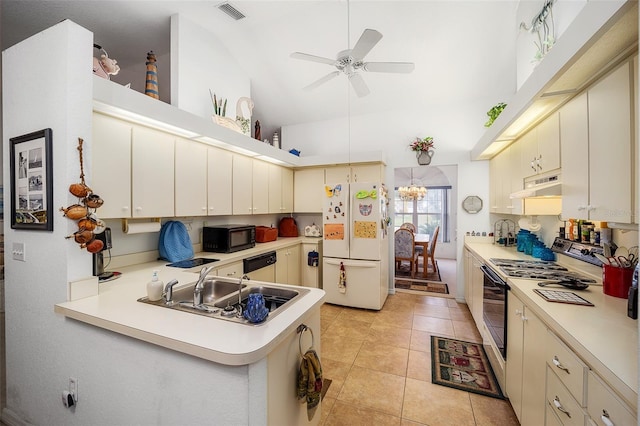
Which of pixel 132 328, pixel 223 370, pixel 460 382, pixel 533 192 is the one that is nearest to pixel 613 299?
pixel 533 192

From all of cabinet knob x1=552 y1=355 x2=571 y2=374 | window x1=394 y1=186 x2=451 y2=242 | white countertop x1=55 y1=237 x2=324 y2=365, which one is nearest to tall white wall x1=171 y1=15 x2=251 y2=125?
white countertop x1=55 y1=237 x2=324 y2=365

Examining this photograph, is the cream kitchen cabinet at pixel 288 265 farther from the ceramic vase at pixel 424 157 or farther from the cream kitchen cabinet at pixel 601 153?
the cream kitchen cabinet at pixel 601 153

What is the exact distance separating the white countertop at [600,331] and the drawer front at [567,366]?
39mm

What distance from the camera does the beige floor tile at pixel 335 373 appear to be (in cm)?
203

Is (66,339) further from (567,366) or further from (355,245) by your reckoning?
(355,245)

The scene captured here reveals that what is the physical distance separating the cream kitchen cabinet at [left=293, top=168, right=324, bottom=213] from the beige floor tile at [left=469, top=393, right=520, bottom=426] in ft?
10.1

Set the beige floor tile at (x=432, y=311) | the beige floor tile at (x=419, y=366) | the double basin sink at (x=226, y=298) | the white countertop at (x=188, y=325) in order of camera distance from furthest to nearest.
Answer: the beige floor tile at (x=432, y=311) < the beige floor tile at (x=419, y=366) < the double basin sink at (x=226, y=298) < the white countertop at (x=188, y=325)

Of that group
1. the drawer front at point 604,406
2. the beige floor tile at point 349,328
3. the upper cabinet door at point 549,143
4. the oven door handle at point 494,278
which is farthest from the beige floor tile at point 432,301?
the drawer front at point 604,406

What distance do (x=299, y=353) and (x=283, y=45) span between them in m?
3.39

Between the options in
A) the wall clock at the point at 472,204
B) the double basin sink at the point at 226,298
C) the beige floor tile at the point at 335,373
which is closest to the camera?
the double basin sink at the point at 226,298

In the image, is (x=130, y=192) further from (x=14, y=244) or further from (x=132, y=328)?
(x=132, y=328)

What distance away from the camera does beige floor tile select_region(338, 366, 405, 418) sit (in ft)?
6.13

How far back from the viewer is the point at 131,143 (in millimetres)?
2018

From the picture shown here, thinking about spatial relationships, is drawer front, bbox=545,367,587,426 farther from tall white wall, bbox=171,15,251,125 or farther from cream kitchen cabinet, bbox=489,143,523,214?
tall white wall, bbox=171,15,251,125
